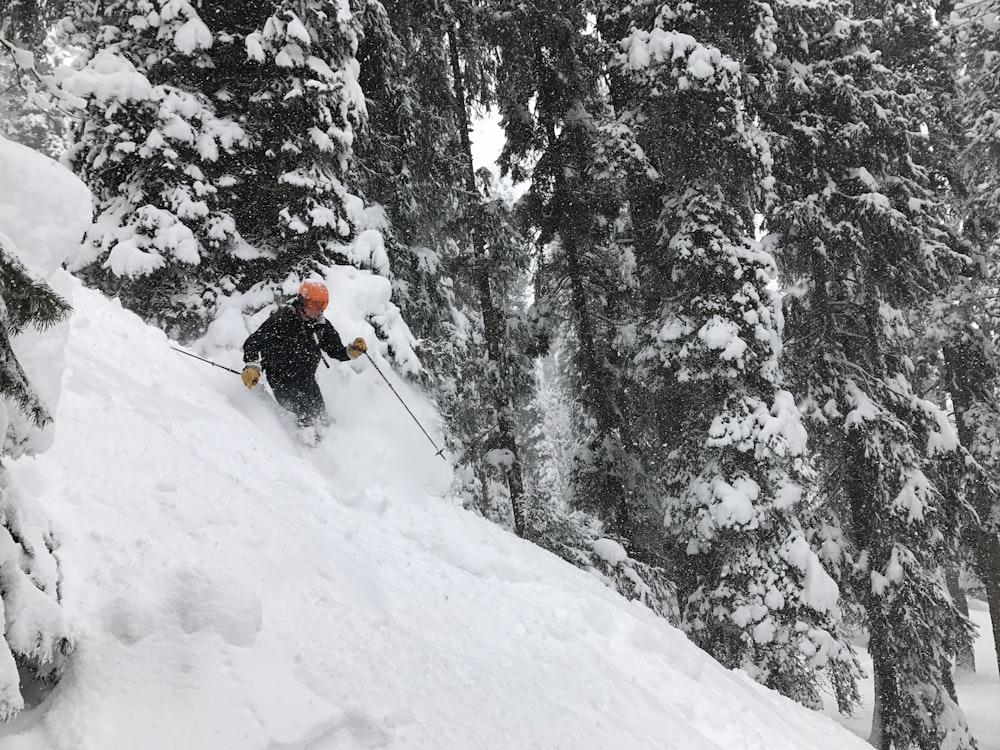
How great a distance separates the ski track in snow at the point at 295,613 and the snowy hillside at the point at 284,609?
0.01 meters

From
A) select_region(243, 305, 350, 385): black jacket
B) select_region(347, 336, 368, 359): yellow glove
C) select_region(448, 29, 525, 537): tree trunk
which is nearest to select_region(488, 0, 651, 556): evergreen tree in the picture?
select_region(448, 29, 525, 537): tree trunk

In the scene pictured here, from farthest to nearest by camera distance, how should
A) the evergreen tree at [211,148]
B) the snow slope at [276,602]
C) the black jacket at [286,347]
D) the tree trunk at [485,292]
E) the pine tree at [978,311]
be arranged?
the pine tree at [978,311] < the tree trunk at [485,292] < the evergreen tree at [211,148] < the black jacket at [286,347] < the snow slope at [276,602]

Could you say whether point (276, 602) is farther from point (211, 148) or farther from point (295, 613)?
point (211, 148)

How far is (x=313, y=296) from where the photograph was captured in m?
7.50

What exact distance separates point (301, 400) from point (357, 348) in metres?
0.91

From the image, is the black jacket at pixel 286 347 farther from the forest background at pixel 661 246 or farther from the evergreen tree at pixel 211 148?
the evergreen tree at pixel 211 148

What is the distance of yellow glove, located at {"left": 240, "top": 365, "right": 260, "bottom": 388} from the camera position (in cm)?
722

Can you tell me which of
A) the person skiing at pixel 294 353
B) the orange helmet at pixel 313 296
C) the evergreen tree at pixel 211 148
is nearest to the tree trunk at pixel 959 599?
the person skiing at pixel 294 353

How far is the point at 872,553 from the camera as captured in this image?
12.8m

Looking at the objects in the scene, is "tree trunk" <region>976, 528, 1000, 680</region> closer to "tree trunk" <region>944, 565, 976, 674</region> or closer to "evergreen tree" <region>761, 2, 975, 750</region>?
"evergreen tree" <region>761, 2, 975, 750</region>

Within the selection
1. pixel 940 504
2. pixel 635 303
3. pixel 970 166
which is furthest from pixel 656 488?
pixel 970 166

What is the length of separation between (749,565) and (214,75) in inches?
428

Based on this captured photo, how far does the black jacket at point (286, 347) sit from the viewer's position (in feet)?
24.4

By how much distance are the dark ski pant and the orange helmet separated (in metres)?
0.86
